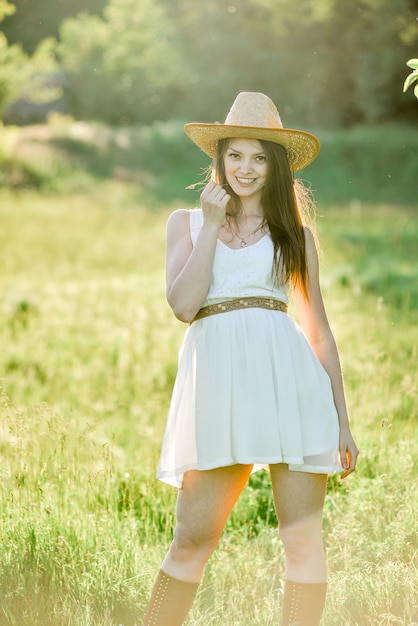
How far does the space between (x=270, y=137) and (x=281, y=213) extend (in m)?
0.25

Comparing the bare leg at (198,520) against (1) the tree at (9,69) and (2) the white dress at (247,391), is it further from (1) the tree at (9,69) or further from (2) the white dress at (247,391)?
(1) the tree at (9,69)

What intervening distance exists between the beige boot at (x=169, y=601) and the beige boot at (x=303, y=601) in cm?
29

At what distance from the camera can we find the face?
3.00 m

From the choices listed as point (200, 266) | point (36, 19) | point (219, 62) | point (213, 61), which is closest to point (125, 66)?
point (213, 61)

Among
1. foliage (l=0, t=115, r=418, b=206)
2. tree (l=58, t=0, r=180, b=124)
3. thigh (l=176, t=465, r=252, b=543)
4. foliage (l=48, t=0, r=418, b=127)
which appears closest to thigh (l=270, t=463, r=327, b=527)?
thigh (l=176, t=465, r=252, b=543)

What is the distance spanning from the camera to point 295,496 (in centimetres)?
280

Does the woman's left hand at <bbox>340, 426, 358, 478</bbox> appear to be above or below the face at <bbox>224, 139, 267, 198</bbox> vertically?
below

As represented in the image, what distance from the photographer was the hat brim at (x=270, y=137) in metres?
2.96

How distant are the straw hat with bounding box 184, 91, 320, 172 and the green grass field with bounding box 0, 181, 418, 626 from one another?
114 centimetres

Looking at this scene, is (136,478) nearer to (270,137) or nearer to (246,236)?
(246,236)

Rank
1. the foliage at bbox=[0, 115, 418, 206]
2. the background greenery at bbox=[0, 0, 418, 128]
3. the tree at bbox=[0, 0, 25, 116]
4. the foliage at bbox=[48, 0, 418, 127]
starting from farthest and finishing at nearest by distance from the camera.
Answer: the foliage at bbox=[48, 0, 418, 127] < the background greenery at bbox=[0, 0, 418, 128] < the foliage at bbox=[0, 115, 418, 206] < the tree at bbox=[0, 0, 25, 116]

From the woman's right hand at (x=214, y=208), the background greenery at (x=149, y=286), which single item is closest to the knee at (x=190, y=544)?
the background greenery at (x=149, y=286)

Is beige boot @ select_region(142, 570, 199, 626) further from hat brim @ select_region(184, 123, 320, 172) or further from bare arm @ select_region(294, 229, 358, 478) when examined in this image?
hat brim @ select_region(184, 123, 320, 172)

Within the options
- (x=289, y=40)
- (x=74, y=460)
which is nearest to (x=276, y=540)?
(x=74, y=460)
